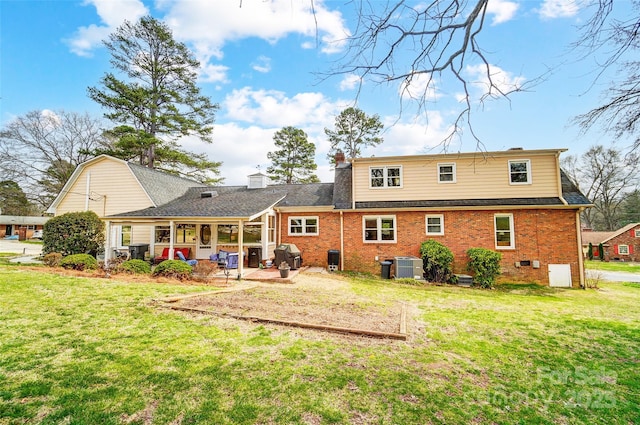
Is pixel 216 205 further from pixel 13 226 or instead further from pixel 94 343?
pixel 13 226

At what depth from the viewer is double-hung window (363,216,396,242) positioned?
1401cm

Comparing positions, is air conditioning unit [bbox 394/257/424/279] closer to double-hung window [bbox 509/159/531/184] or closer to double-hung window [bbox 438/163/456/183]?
double-hung window [bbox 438/163/456/183]

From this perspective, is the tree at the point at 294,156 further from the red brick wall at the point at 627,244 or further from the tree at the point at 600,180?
the red brick wall at the point at 627,244

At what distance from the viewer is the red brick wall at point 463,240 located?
12.6 metres

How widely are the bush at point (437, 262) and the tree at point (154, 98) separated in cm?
2097

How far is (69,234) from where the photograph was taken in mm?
13711

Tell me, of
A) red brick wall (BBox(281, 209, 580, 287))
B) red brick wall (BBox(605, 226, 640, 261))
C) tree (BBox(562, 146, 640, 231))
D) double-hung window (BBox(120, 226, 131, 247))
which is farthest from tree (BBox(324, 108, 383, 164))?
red brick wall (BBox(605, 226, 640, 261))

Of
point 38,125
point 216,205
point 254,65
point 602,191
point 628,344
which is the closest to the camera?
point 628,344

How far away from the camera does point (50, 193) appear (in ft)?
96.4

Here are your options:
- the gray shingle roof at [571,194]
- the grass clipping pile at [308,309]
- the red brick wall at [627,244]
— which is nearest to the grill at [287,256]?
the grass clipping pile at [308,309]

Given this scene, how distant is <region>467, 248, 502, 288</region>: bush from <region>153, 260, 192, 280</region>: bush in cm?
1203

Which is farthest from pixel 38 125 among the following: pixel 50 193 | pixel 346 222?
pixel 346 222

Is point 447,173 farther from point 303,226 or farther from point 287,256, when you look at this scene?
point 287,256

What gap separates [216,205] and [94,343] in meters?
9.31
